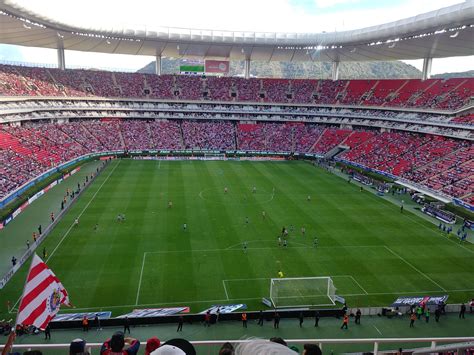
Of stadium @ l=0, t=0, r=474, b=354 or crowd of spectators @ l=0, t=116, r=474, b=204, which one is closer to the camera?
stadium @ l=0, t=0, r=474, b=354

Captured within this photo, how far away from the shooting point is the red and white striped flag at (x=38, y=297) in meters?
7.82

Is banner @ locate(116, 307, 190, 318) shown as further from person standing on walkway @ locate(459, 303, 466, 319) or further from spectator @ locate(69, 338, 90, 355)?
spectator @ locate(69, 338, 90, 355)

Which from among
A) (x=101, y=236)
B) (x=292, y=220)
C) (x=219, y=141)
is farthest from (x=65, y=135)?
(x=292, y=220)

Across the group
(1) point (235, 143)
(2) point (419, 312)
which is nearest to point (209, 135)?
(1) point (235, 143)

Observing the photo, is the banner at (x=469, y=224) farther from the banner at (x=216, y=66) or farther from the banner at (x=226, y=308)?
the banner at (x=216, y=66)

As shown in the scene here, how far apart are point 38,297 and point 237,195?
3765 cm

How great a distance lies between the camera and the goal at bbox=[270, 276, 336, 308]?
75.8 ft

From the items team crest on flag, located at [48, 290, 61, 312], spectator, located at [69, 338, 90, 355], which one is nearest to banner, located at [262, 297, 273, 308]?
team crest on flag, located at [48, 290, 61, 312]

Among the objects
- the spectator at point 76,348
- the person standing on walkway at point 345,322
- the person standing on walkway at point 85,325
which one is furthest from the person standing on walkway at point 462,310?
the spectator at point 76,348

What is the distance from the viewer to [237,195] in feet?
150

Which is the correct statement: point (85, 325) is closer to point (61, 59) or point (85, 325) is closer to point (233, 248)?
point (233, 248)

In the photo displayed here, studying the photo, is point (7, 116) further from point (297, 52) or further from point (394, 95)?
point (394, 95)

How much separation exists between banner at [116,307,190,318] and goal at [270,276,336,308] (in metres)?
5.24

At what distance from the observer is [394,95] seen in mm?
72375
